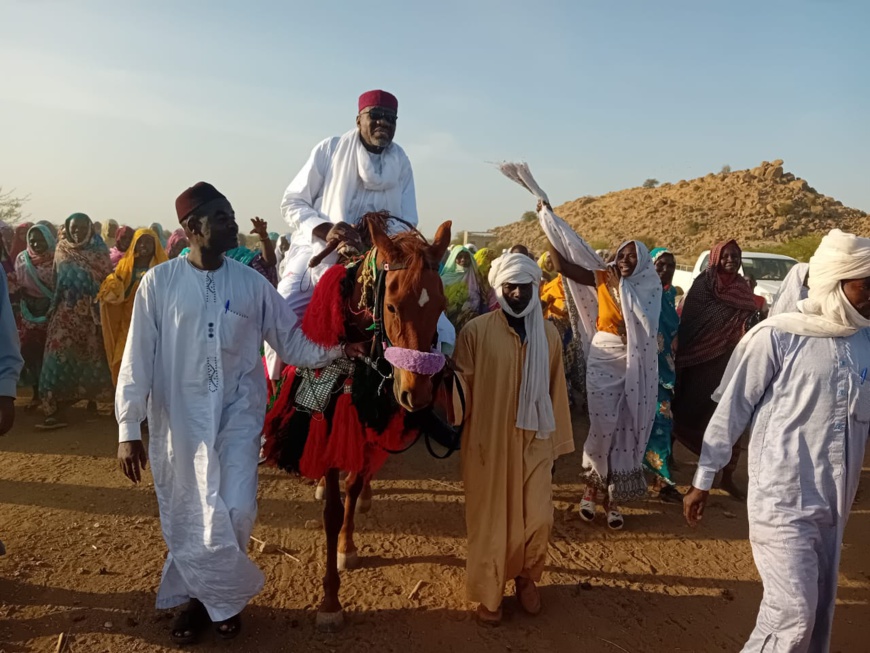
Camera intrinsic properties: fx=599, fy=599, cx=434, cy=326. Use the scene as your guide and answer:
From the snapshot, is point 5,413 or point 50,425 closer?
point 5,413

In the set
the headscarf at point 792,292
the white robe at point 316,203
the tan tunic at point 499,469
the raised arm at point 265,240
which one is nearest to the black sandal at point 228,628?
the tan tunic at point 499,469

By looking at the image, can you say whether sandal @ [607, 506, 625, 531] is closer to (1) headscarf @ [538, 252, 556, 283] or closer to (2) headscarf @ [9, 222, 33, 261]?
(1) headscarf @ [538, 252, 556, 283]

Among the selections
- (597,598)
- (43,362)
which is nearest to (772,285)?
(597,598)

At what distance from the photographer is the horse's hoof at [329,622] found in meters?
3.49

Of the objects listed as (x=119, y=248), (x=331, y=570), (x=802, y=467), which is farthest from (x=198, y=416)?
(x=119, y=248)

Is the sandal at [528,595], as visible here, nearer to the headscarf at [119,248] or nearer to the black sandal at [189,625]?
the black sandal at [189,625]

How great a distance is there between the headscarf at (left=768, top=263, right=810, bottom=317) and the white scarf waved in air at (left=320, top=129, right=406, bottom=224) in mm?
2761

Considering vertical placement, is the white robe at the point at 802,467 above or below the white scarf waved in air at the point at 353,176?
below

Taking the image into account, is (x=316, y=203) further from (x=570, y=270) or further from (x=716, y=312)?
(x=716, y=312)

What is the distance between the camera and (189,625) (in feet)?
10.8

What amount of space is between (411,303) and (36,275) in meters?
6.81

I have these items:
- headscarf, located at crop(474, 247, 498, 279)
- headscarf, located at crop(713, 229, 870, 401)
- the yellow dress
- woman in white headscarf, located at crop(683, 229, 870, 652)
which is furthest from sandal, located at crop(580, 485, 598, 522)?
headscarf, located at crop(474, 247, 498, 279)

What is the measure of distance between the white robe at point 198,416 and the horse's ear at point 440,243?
1.10 metres

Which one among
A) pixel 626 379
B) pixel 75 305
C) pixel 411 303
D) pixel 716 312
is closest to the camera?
pixel 411 303
